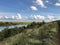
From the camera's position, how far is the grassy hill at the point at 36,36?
392 cm

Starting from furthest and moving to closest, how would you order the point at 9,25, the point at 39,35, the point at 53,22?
the point at 53,22 → the point at 39,35 → the point at 9,25

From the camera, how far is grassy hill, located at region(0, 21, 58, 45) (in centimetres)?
392

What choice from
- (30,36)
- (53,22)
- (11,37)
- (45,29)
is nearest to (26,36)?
(30,36)

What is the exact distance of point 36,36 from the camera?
4.31 metres

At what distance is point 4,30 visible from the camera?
156 inches

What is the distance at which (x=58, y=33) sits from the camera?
4.88 m

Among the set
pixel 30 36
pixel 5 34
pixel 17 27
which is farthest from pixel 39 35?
pixel 5 34

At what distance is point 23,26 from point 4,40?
663mm

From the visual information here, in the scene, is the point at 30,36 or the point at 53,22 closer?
the point at 30,36

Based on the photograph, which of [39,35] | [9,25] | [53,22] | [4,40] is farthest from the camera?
[53,22]

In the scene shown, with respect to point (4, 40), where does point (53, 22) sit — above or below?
above

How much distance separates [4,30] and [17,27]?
0.34 metres

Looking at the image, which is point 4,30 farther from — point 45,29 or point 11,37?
point 45,29

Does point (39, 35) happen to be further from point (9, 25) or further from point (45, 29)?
point (9, 25)
